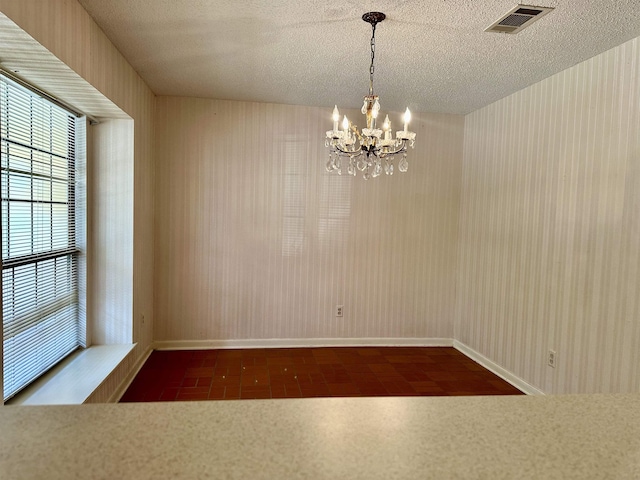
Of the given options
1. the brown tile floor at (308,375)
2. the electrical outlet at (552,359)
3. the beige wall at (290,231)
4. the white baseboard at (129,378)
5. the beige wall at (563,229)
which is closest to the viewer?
the beige wall at (563,229)

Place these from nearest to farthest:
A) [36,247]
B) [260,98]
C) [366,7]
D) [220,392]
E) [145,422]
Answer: [145,422] → [366,7] → [36,247] → [220,392] → [260,98]

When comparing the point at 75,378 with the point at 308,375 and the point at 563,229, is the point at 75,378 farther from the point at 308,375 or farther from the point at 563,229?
the point at 563,229

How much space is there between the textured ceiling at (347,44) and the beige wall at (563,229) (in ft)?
0.87

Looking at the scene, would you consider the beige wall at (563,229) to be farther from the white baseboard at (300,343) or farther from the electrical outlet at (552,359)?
the white baseboard at (300,343)

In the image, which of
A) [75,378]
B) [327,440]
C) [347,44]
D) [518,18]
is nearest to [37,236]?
[75,378]

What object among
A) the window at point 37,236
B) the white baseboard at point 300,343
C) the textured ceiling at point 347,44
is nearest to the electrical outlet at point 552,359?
the white baseboard at point 300,343

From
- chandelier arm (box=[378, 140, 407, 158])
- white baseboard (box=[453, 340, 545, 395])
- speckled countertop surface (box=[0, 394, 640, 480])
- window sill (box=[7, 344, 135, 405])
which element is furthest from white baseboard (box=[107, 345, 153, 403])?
white baseboard (box=[453, 340, 545, 395])

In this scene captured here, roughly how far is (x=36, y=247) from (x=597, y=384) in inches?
145

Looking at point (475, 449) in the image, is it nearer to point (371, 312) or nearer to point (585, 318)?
point (585, 318)

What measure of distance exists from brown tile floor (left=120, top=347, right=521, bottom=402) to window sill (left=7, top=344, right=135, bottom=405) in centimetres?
35

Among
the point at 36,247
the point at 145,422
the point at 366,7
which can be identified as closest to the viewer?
the point at 145,422

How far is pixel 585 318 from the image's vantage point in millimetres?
2844

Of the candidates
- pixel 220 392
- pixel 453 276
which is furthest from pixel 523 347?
pixel 220 392

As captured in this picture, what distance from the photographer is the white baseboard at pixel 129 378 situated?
2918 mm
